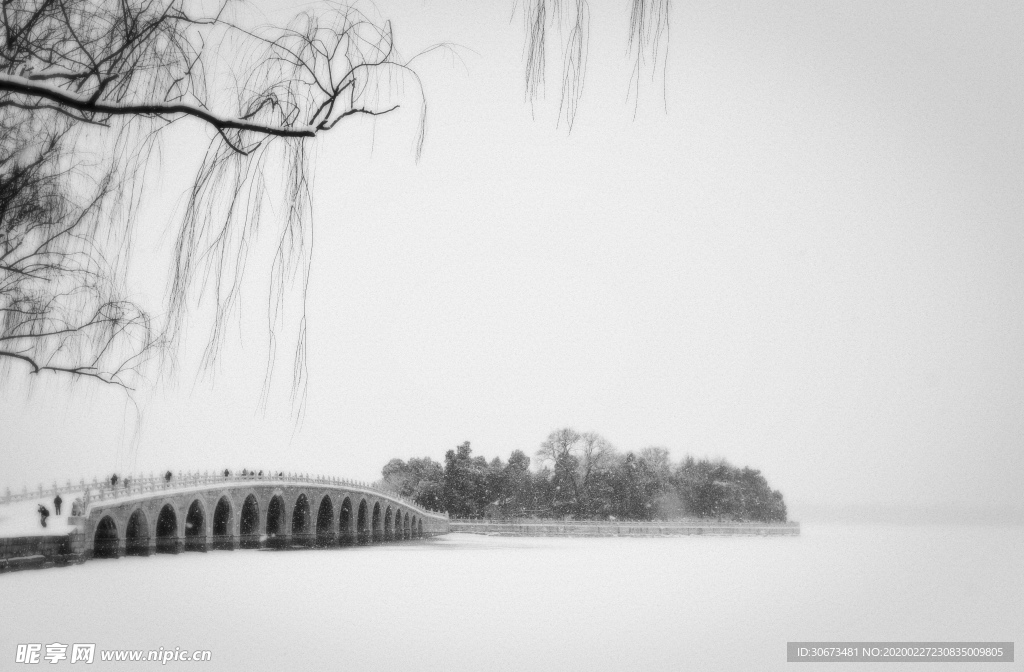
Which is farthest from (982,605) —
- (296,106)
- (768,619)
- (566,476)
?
(566,476)

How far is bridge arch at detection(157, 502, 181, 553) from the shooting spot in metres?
24.5

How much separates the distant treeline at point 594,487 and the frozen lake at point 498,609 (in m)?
27.5

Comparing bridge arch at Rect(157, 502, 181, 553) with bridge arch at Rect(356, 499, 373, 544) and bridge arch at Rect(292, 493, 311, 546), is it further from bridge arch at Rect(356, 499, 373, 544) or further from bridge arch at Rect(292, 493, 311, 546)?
bridge arch at Rect(356, 499, 373, 544)

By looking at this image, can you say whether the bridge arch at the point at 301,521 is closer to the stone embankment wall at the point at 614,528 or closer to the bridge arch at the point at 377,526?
the bridge arch at the point at 377,526

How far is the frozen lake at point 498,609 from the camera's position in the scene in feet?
34.2

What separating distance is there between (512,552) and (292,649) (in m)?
25.0

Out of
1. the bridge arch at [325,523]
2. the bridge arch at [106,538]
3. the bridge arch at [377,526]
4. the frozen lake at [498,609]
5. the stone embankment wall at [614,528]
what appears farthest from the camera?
the stone embankment wall at [614,528]

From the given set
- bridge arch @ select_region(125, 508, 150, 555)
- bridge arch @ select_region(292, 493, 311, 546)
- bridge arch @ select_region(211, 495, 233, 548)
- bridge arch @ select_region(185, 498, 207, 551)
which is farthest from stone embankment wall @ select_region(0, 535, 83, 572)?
bridge arch @ select_region(292, 493, 311, 546)

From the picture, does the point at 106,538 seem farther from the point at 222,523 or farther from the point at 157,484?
the point at 222,523

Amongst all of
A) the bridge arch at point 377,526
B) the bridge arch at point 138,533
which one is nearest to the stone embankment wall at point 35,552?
the bridge arch at point 138,533

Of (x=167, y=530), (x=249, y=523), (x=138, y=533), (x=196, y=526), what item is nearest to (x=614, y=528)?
(x=249, y=523)

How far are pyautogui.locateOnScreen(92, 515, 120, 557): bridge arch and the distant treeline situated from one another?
37180mm

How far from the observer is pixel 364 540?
1667 inches

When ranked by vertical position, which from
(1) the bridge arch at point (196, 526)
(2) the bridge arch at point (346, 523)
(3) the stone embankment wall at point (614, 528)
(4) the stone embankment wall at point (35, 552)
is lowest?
(3) the stone embankment wall at point (614, 528)
